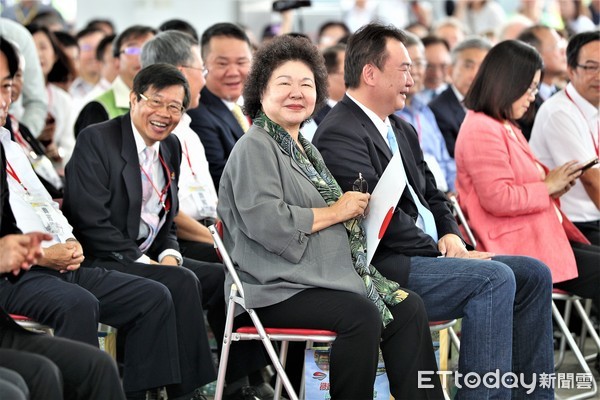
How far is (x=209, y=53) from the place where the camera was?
5.36 metres

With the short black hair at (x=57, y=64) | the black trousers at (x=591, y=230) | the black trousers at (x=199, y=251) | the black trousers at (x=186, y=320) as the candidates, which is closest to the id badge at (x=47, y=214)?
the black trousers at (x=186, y=320)

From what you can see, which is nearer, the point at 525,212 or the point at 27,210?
the point at 27,210

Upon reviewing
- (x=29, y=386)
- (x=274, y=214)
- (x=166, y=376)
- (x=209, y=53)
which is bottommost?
(x=166, y=376)

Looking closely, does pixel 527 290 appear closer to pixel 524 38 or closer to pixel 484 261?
pixel 484 261

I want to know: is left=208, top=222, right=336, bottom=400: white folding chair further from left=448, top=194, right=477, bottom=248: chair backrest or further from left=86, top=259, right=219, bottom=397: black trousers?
left=448, top=194, right=477, bottom=248: chair backrest

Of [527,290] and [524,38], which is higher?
[524,38]

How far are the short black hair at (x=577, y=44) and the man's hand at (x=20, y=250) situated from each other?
10.8 feet

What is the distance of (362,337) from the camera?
337cm

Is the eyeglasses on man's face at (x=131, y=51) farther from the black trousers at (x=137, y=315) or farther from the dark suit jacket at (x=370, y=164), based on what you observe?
the black trousers at (x=137, y=315)

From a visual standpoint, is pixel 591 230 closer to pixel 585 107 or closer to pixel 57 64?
pixel 585 107

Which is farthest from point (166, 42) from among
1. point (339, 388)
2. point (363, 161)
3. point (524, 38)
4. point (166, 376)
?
point (524, 38)

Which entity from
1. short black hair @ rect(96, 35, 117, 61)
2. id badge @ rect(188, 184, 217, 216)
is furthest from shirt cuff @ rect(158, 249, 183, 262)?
short black hair @ rect(96, 35, 117, 61)

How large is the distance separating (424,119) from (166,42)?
1.83m

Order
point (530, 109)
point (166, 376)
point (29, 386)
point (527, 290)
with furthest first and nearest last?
point (530, 109) → point (527, 290) → point (166, 376) → point (29, 386)
